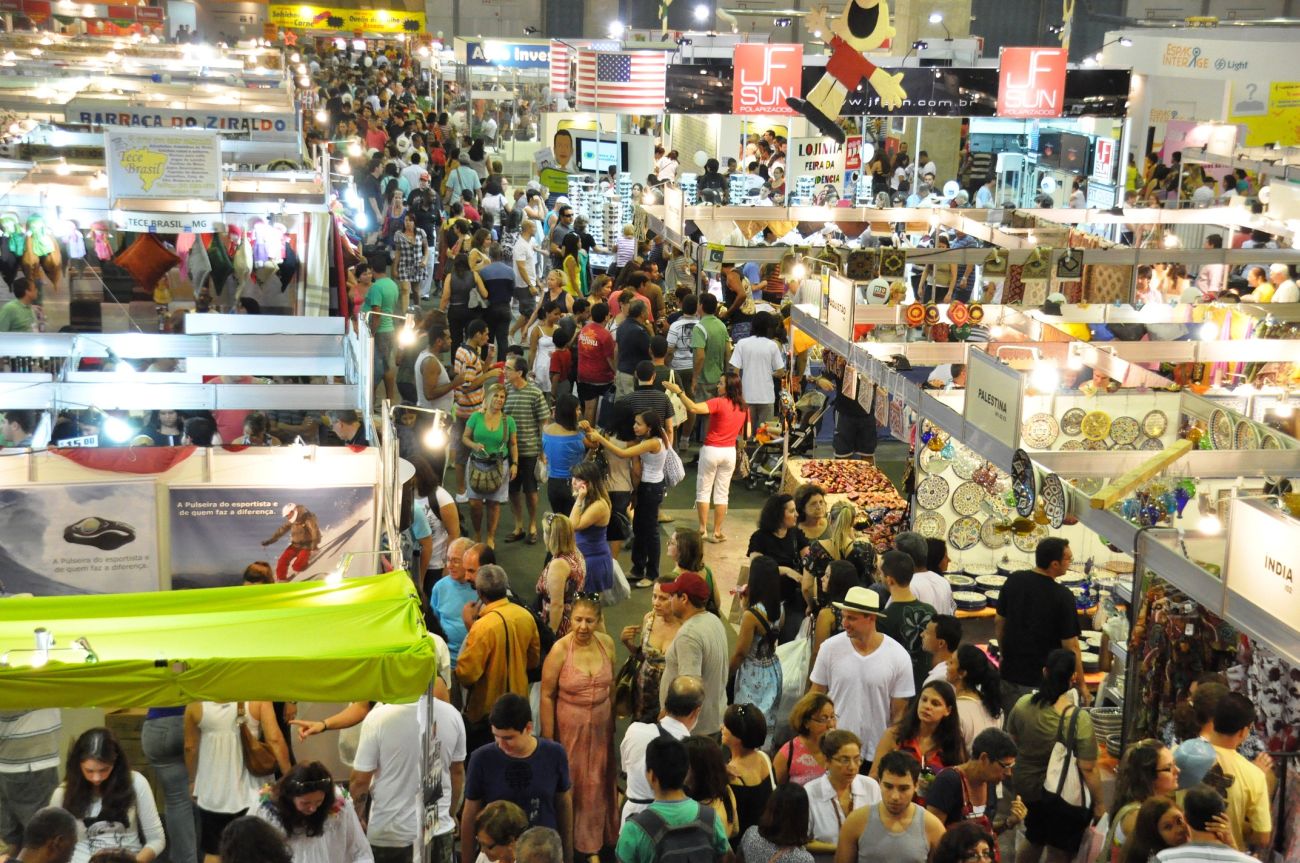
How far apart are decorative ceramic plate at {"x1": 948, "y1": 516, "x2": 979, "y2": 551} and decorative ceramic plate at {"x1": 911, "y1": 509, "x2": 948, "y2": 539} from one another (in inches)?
2.4

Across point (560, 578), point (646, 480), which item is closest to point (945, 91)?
point (646, 480)

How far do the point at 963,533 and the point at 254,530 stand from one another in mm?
4399

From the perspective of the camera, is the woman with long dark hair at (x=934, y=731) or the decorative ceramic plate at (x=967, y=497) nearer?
the woman with long dark hair at (x=934, y=731)

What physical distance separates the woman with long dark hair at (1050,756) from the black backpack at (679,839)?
→ 62.6 inches

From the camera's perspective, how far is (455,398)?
10.2 metres

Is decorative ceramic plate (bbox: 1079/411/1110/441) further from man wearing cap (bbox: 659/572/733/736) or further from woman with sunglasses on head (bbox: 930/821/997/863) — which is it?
woman with sunglasses on head (bbox: 930/821/997/863)

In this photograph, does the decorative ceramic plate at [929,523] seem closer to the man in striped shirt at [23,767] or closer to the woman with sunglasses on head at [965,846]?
the woman with sunglasses on head at [965,846]

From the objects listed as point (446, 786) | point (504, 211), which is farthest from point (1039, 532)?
point (504, 211)

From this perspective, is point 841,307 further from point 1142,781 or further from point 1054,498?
point 1142,781

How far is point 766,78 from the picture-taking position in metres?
18.5

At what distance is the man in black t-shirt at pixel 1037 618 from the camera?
22.4ft

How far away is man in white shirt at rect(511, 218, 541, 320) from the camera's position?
1513cm

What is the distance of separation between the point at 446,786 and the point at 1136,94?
2193 cm

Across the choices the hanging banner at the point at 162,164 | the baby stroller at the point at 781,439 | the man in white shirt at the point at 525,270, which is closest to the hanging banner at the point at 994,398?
the baby stroller at the point at 781,439
